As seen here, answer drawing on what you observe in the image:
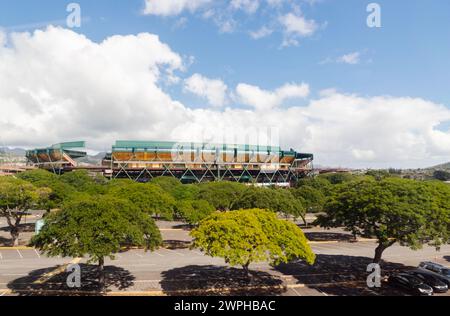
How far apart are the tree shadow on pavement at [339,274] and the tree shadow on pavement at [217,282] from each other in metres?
3.39

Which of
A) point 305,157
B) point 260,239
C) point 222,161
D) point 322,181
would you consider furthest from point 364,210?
point 305,157

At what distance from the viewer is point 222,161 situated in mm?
122375

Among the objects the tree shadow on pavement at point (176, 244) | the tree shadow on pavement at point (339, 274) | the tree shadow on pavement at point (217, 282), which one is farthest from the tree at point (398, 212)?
the tree shadow on pavement at point (176, 244)

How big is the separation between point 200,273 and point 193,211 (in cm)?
1611

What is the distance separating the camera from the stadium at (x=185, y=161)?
119m

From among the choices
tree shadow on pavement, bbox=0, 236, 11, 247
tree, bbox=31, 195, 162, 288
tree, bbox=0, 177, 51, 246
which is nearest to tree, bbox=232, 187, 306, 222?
tree, bbox=31, 195, 162, 288

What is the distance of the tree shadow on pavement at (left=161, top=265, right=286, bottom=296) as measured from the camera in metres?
26.2

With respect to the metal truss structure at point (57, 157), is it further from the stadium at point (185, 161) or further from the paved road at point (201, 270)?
the paved road at point (201, 270)

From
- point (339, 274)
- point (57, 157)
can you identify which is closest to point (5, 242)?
point (339, 274)

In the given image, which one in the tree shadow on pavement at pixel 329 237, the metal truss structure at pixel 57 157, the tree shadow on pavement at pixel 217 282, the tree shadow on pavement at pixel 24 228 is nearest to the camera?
the tree shadow on pavement at pixel 217 282

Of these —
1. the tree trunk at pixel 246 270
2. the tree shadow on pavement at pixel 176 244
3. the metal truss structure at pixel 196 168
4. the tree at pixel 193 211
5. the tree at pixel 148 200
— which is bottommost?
the tree shadow on pavement at pixel 176 244

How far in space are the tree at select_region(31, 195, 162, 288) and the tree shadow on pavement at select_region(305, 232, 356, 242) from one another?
34.0 metres

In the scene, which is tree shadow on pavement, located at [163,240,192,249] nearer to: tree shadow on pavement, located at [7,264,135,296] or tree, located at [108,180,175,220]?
tree, located at [108,180,175,220]

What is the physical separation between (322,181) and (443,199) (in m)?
74.3
